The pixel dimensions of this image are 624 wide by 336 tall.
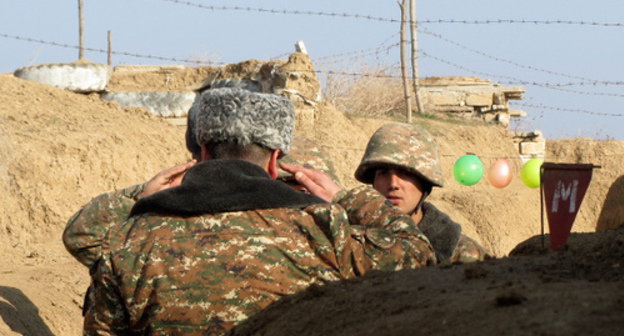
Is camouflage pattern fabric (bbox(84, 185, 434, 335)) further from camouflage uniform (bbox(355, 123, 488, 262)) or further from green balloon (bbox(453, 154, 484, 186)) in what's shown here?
green balloon (bbox(453, 154, 484, 186))

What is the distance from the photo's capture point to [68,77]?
47.1 ft

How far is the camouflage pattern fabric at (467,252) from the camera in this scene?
16.1ft

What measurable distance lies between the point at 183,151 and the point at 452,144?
7699mm

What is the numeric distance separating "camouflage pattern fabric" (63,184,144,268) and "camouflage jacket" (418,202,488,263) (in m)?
1.71

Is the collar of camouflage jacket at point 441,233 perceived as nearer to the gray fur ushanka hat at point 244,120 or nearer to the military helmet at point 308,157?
the military helmet at point 308,157

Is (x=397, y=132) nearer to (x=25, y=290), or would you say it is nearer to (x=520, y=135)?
(x=25, y=290)

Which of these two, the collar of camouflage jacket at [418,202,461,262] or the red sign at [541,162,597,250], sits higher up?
the red sign at [541,162,597,250]

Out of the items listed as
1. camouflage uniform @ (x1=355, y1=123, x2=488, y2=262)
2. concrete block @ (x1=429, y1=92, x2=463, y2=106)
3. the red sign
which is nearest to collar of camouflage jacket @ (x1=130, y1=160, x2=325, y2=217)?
the red sign

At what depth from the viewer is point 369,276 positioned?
117 inches

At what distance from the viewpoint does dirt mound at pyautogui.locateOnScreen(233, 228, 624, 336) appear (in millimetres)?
2055

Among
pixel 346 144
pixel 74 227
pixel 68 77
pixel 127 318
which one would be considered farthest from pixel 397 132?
pixel 346 144

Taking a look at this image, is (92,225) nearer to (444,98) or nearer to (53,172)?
(53,172)

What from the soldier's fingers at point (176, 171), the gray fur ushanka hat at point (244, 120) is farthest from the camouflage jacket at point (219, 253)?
the soldier's fingers at point (176, 171)

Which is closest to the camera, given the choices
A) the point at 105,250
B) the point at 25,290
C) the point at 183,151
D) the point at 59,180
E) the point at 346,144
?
Answer: the point at 105,250
